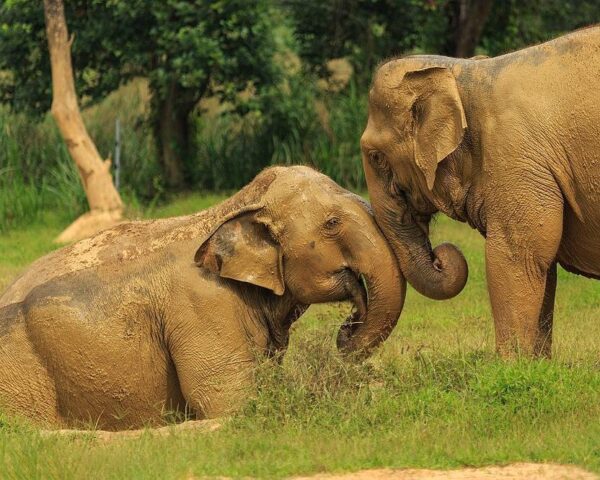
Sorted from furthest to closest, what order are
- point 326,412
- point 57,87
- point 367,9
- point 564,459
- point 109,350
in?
point 367,9 < point 57,87 < point 109,350 < point 326,412 < point 564,459

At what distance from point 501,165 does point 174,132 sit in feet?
42.7

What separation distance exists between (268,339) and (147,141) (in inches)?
510

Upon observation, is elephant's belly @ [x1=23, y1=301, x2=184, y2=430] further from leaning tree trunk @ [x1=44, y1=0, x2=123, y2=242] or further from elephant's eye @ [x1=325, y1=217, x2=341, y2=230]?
leaning tree trunk @ [x1=44, y1=0, x2=123, y2=242]

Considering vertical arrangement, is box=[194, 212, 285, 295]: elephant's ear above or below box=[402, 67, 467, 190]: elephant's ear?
below

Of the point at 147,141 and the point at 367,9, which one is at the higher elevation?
the point at 367,9

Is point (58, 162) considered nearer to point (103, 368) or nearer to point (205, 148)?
point (205, 148)

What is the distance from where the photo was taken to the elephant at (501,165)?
9.46 meters

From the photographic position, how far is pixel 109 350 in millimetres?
9789

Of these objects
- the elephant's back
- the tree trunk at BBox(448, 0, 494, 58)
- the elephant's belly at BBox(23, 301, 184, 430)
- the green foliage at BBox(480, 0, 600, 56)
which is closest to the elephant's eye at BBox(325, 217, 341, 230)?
the elephant's back

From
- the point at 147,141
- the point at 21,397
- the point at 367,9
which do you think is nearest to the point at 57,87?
the point at 147,141

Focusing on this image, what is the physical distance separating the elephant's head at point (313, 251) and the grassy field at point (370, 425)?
0.33m

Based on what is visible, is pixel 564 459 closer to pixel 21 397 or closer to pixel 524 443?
pixel 524 443

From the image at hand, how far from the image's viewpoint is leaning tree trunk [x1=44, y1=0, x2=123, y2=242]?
1912 cm

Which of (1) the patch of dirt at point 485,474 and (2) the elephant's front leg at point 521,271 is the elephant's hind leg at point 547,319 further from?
(1) the patch of dirt at point 485,474
